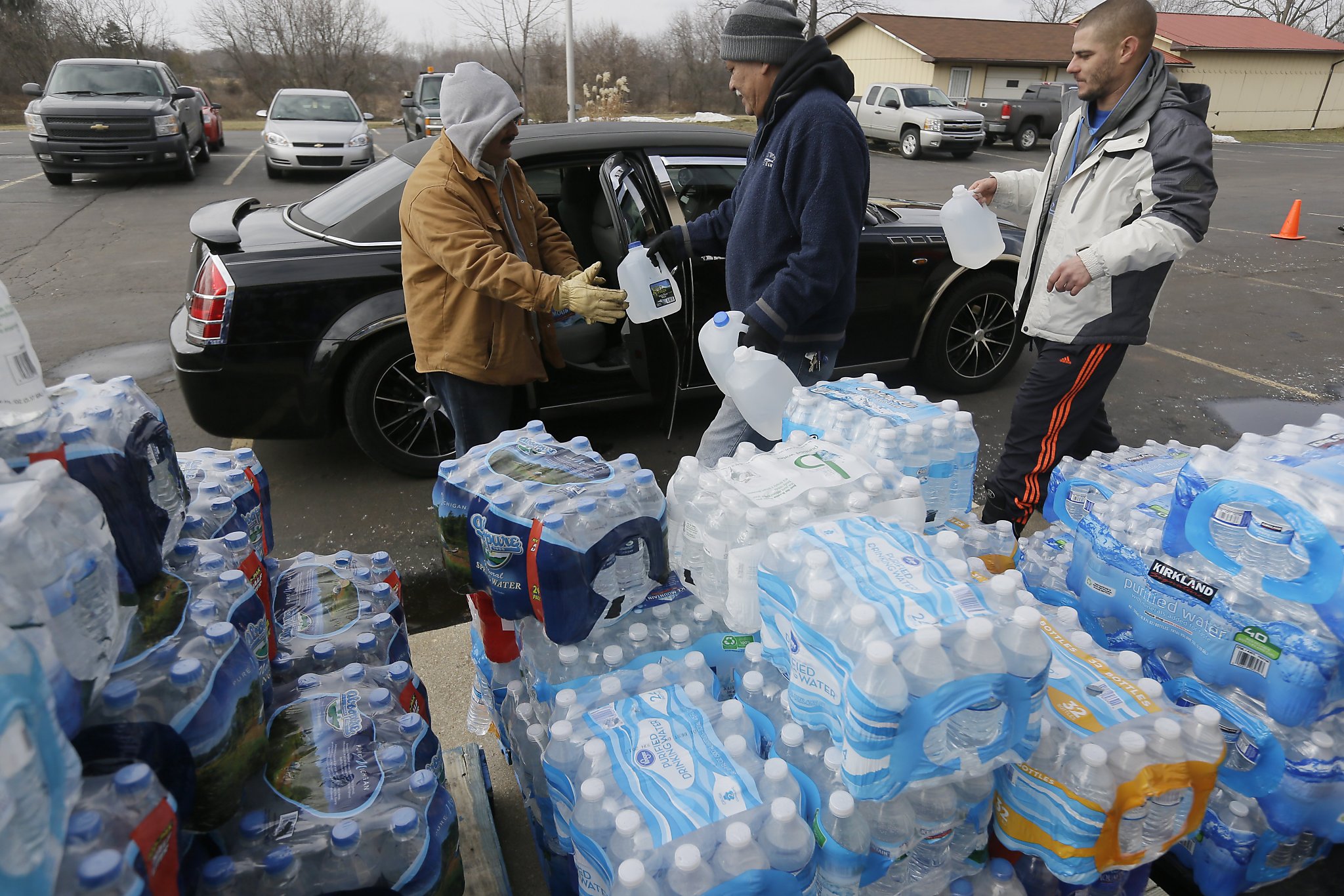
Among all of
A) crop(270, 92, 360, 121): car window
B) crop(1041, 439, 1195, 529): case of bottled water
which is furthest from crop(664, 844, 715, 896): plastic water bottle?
crop(270, 92, 360, 121): car window

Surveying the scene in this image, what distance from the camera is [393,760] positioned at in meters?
1.44

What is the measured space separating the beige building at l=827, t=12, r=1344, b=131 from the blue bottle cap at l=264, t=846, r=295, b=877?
34.8 meters

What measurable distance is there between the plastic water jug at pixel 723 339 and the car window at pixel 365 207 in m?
1.67

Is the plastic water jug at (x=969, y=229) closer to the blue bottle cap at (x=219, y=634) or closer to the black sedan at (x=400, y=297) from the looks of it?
the black sedan at (x=400, y=297)

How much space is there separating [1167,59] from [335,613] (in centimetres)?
3784

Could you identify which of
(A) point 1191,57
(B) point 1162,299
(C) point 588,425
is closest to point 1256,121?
(A) point 1191,57

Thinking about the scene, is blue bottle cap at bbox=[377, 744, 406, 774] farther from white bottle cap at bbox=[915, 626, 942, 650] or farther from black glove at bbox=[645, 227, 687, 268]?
black glove at bbox=[645, 227, 687, 268]

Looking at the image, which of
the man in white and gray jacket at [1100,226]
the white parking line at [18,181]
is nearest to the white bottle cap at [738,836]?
the man in white and gray jacket at [1100,226]

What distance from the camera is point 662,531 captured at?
197 centimetres

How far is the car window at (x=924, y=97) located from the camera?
2012 centimetres

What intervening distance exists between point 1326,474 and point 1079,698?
0.85 metres

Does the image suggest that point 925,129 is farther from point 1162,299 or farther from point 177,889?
point 177,889

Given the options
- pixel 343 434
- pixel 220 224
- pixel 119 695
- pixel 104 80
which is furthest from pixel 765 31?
pixel 104 80

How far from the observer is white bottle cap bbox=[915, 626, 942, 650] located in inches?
48.3
